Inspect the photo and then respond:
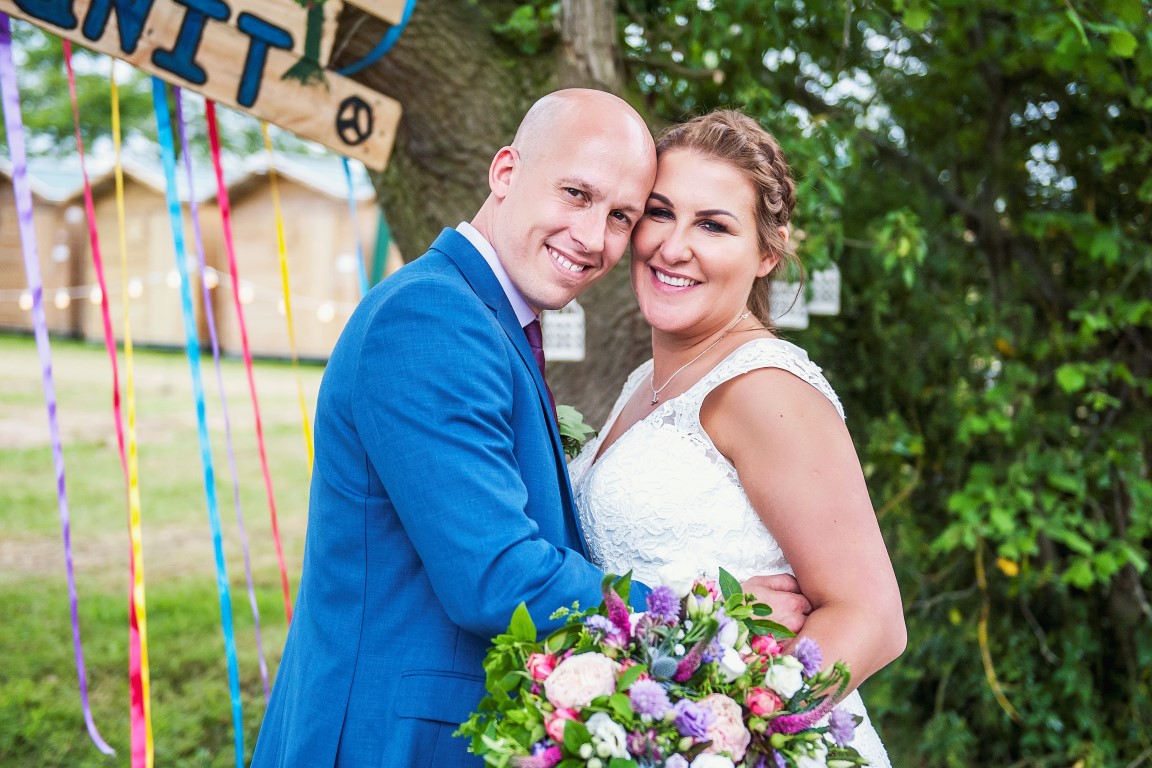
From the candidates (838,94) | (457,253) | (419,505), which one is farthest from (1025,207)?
(419,505)

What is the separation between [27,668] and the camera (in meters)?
4.94

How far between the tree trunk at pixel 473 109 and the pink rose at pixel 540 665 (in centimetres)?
204

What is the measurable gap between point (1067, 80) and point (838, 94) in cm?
95

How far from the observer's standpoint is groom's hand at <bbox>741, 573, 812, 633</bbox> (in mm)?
1817

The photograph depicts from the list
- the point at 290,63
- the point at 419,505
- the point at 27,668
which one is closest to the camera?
the point at 419,505

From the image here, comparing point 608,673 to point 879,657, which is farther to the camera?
point 879,657

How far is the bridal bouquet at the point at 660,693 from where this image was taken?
131cm

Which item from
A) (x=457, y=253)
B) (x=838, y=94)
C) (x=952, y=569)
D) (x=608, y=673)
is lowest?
(x=952, y=569)

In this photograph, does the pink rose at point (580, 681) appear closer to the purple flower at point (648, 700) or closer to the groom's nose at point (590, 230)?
the purple flower at point (648, 700)

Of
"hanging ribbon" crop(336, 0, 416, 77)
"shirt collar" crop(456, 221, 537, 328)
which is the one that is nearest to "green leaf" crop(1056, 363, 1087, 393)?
"shirt collar" crop(456, 221, 537, 328)

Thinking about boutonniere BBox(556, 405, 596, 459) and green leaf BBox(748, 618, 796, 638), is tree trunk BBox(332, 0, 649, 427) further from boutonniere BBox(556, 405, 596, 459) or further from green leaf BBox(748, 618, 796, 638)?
green leaf BBox(748, 618, 796, 638)

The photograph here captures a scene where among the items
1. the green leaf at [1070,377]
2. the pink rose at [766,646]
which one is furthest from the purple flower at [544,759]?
the green leaf at [1070,377]

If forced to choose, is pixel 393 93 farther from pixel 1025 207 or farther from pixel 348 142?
pixel 1025 207

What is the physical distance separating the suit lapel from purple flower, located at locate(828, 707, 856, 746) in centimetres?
61
